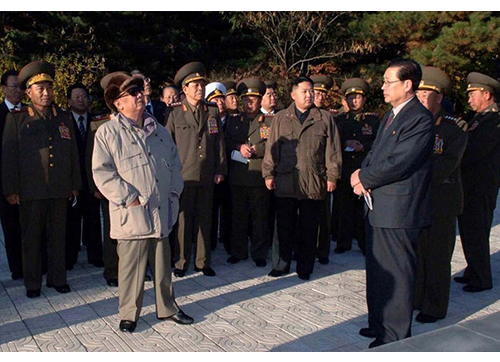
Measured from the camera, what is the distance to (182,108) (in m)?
6.27

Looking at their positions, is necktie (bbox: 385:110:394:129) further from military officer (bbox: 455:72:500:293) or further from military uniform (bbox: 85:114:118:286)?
military uniform (bbox: 85:114:118:286)

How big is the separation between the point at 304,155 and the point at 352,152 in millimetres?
1574

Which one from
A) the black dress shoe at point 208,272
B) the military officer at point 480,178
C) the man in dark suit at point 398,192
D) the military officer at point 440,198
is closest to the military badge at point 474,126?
the military officer at point 480,178

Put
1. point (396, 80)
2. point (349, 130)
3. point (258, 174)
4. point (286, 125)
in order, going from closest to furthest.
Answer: point (396, 80), point (286, 125), point (258, 174), point (349, 130)

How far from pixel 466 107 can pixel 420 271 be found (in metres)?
17.8

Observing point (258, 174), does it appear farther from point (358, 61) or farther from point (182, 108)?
point (358, 61)

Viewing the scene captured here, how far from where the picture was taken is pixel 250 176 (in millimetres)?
6770

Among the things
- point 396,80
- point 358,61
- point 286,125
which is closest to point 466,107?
point 358,61

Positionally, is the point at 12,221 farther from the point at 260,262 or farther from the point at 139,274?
the point at 260,262

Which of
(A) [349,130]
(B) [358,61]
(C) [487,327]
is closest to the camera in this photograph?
(C) [487,327]

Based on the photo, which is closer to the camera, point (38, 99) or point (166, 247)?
point (166, 247)

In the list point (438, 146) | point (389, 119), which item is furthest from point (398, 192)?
point (438, 146)

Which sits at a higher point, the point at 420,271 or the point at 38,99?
the point at 38,99

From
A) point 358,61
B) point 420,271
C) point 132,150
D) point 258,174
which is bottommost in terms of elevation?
point 420,271
